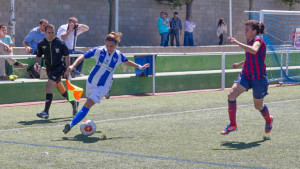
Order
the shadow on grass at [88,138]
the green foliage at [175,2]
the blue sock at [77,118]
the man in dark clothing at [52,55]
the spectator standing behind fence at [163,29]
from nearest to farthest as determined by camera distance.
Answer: the shadow on grass at [88,138], the blue sock at [77,118], the man in dark clothing at [52,55], the spectator standing behind fence at [163,29], the green foliage at [175,2]

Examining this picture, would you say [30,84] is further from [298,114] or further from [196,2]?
[196,2]

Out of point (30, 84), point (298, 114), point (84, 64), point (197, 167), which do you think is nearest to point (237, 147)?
point (197, 167)

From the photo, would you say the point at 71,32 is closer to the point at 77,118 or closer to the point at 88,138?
the point at 77,118

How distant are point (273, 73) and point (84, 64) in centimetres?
667

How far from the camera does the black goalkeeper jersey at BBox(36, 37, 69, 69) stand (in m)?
11.1

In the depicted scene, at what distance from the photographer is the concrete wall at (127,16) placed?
84.2 feet

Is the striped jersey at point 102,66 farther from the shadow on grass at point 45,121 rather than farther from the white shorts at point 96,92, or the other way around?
the shadow on grass at point 45,121

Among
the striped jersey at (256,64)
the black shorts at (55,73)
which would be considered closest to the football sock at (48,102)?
the black shorts at (55,73)

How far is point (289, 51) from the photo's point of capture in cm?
1908

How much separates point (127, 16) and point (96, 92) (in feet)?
68.8

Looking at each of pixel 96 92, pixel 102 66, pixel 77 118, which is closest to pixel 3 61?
pixel 102 66

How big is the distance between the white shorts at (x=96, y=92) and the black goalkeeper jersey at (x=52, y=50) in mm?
2180

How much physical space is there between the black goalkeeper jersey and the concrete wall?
47.3 feet

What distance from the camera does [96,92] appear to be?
8.95m
